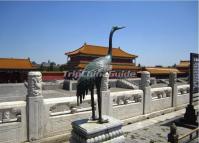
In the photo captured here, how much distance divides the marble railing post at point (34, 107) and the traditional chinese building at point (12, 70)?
21.6 m

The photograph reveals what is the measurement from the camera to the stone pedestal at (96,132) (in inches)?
154

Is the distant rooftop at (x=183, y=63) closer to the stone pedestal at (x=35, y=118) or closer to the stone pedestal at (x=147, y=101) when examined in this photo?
the stone pedestal at (x=147, y=101)

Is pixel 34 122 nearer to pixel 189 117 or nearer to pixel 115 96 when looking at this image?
pixel 115 96

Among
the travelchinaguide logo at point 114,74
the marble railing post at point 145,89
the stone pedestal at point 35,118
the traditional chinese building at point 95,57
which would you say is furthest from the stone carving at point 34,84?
the traditional chinese building at point 95,57

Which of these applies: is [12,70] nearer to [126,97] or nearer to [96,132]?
[126,97]

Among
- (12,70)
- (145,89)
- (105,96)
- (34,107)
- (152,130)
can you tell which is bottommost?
(152,130)

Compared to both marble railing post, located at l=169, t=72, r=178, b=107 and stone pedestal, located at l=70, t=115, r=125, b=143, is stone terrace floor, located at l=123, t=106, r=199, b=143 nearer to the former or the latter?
marble railing post, located at l=169, t=72, r=178, b=107

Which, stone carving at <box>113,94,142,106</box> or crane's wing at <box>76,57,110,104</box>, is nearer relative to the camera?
crane's wing at <box>76,57,110,104</box>

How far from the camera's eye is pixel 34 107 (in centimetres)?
519

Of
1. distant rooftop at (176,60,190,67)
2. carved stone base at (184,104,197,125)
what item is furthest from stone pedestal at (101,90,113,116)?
distant rooftop at (176,60,190,67)

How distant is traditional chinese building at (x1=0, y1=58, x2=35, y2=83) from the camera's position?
24891 millimetres

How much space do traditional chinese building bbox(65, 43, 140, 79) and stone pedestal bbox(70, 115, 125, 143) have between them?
2532 cm

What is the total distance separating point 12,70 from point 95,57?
42.8ft

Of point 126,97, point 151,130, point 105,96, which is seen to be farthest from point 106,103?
point 151,130
